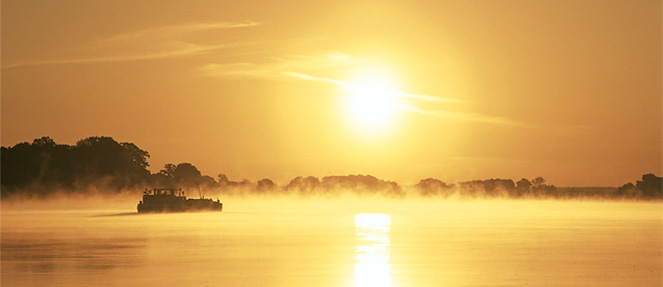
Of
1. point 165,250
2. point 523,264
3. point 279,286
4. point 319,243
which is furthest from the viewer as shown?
point 319,243

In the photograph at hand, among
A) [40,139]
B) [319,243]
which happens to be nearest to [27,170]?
[40,139]

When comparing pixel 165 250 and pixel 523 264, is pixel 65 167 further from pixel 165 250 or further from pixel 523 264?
pixel 523 264

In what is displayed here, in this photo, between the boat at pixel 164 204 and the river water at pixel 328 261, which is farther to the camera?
the boat at pixel 164 204

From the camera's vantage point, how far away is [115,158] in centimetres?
17862

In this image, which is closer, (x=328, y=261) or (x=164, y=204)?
(x=328, y=261)

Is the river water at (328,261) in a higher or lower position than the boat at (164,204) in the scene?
lower

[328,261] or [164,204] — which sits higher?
[164,204]

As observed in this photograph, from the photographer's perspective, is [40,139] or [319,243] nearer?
[319,243]

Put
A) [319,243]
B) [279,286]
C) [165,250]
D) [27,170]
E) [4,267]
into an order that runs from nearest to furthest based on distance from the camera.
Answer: [279,286] < [4,267] < [165,250] < [319,243] < [27,170]

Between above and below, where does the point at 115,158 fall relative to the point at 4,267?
above

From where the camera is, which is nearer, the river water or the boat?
the river water

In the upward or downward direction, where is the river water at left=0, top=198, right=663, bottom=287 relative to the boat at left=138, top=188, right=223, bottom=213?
downward

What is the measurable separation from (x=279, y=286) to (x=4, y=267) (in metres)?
11.8

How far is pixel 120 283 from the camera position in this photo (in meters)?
28.2
